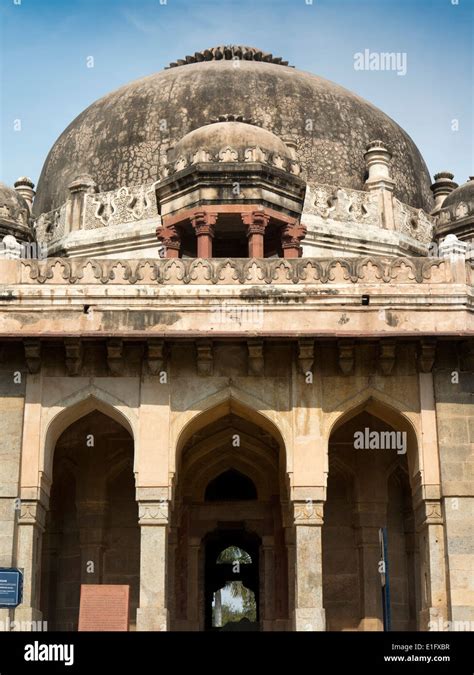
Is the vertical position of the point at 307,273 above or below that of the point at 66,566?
above

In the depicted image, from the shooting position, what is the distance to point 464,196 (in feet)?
73.7

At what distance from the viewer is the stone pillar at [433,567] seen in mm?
15133

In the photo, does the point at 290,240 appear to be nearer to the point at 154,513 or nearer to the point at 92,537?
the point at 92,537

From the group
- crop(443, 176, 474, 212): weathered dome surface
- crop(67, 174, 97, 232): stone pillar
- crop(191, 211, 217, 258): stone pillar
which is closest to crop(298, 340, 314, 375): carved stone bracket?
crop(191, 211, 217, 258): stone pillar

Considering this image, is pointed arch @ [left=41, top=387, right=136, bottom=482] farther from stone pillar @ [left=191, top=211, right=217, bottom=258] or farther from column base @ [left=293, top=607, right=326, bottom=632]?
stone pillar @ [left=191, top=211, right=217, bottom=258]

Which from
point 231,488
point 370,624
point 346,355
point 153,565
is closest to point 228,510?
point 231,488

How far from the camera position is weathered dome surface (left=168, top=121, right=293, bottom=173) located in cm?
1953

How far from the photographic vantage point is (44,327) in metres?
16.2

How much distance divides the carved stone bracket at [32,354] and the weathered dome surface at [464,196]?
1001 cm

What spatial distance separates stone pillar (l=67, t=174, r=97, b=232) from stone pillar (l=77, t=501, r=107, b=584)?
7941mm

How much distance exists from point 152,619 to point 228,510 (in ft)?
13.3
